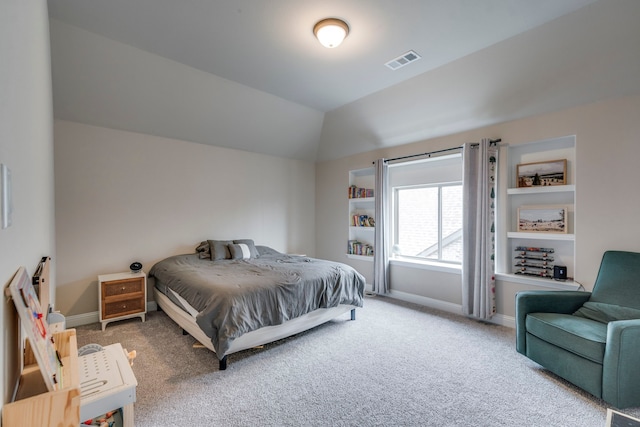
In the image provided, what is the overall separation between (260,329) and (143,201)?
2.56 meters

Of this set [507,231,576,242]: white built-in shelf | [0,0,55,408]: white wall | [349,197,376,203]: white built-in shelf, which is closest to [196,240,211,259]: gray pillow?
[349,197,376,203]: white built-in shelf

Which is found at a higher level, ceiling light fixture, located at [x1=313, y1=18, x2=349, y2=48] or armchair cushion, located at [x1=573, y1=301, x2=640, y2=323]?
ceiling light fixture, located at [x1=313, y1=18, x2=349, y2=48]

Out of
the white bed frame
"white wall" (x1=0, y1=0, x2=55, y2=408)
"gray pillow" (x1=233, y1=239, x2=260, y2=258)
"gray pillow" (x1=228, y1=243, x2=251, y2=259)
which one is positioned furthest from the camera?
"gray pillow" (x1=233, y1=239, x2=260, y2=258)

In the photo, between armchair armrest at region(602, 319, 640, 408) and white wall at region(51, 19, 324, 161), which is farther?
white wall at region(51, 19, 324, 161)

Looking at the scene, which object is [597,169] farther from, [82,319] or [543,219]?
[82,319]

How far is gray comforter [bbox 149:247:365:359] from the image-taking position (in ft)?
7.73

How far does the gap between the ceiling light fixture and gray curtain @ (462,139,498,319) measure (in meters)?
2.14

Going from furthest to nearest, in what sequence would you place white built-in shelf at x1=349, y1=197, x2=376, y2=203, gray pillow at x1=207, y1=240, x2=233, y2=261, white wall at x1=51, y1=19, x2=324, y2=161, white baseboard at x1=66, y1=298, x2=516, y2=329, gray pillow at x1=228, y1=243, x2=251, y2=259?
white built-in shelf at x1=349, y1=197, x2=376, y2=203, gray pillow at x1=228, y1=243, x2=251, y2=259, gray pillow at x1=207, y1=240, x2=233, y2=261, white baseboard at x1=66, y1=298, x2=516, y2=329, white wall at x1=51, y1=19, x2=324, y2=161

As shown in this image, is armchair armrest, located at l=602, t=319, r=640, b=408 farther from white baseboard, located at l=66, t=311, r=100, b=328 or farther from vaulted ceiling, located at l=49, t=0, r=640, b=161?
white baseboard, located at l=66, t=311, r=100, b=328

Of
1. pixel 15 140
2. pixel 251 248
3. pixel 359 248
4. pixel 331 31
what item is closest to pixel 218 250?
pixel 251 248

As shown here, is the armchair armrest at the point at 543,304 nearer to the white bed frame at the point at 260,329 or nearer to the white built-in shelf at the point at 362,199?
the white bed frame at the point at 260,329

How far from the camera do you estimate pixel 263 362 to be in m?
2.53

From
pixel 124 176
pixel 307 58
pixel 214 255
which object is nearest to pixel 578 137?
pixel 307 58

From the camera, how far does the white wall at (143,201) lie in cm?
332
